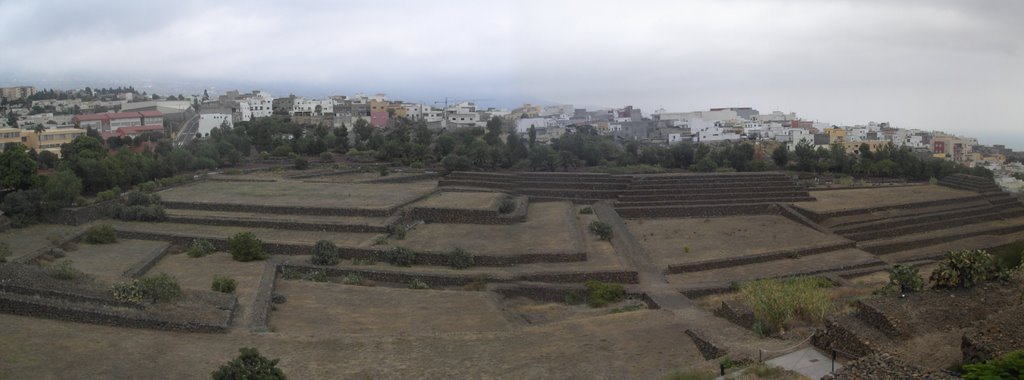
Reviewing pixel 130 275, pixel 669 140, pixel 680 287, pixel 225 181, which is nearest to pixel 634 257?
pixel 680 287

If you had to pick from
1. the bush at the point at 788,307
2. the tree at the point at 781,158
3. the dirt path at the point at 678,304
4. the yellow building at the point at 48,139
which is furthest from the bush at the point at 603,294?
the yellow building at the point at 48,139

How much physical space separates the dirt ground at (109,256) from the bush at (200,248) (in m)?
1.05

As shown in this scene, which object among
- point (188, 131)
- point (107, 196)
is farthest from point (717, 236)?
point (188, 131)

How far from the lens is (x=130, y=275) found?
15.5m

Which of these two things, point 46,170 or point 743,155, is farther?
point 743,155

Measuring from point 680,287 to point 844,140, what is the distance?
41018 mm

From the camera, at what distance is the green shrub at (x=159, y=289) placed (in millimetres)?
12234

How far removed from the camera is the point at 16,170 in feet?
73.8

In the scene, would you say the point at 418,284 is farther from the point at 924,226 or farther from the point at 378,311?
the point at 924,226

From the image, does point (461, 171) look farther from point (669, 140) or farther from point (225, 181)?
point (669, 140)

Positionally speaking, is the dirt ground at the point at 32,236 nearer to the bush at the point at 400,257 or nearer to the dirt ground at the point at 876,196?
the bush at the point at 400,257

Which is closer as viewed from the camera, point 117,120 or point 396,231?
point 396,231

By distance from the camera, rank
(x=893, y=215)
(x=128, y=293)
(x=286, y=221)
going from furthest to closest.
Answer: (x=893, y=215) → (x=286, y=221) → (x=128, y=293)

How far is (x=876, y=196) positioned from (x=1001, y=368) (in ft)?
74.4
